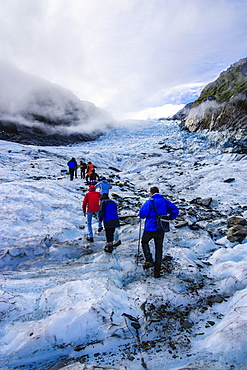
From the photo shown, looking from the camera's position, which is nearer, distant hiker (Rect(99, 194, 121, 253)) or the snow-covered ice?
the snow-covered ice

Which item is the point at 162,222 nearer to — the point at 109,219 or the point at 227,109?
the point at 109,219

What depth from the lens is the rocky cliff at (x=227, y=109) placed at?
26.3 meters

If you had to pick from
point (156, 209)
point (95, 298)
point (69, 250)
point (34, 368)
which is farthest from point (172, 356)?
point (69, 250)

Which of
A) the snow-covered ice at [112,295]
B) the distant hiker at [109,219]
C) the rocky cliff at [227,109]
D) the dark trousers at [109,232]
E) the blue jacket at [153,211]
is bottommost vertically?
the snow-covered ice at [112,295]

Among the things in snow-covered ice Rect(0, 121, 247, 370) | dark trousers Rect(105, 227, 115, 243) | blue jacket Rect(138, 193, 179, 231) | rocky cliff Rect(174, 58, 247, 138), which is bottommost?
snow-covered ice Rect(0, 121, 247, 370)

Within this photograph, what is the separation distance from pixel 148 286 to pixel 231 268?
189 centimetres

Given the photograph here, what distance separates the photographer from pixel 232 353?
2.12 metres

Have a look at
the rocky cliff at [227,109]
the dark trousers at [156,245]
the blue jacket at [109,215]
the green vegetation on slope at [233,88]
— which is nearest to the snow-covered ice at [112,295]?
the dark trousers at [156,245]

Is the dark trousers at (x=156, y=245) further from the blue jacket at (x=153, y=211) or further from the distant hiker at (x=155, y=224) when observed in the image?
the blue jacket at (x=153, y=211)

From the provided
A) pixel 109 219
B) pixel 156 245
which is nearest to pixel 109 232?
pixel 109 219

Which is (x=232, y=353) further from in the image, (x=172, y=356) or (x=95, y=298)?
(x=95, y=298)

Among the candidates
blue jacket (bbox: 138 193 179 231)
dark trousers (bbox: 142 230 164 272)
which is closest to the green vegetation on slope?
blue jacket (bbox: 138 193 179 231)

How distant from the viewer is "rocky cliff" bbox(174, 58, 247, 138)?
1035 inches

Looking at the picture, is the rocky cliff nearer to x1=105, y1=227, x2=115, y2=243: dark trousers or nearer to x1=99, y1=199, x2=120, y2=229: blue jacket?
x1=99, y1=199, x2=120, y2=229: blue jacket
